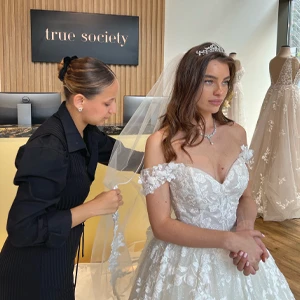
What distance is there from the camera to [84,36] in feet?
17.4

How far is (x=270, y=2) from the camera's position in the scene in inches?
242

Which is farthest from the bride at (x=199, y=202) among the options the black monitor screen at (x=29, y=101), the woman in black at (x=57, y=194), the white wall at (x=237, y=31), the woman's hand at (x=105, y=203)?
the white wall at (x=237, y=31)

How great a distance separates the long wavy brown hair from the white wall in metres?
4.48

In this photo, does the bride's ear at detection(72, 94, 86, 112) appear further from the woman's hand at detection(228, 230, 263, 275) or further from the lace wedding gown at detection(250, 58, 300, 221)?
the lace wedding gown at detection(250, 58, 300, 221)

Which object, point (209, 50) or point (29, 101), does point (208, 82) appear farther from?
point (29, 101)

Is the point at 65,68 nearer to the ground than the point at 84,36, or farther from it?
nearer to the ground

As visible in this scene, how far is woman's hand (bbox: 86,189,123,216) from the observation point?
122 cm

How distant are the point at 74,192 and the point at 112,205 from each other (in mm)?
134

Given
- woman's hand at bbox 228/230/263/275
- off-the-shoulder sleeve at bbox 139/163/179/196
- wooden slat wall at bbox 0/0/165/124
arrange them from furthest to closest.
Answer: wooden slat wall at bbox 0/0/165/124, off-the-shoulder sleeve at bbox 139/163/179/196, woman's hand at bbox 228/230/263/275

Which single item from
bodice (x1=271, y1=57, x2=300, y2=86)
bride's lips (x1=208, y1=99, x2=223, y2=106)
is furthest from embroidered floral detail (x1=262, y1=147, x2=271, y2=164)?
bride's lips (x1=208, y1=99, x2=223, y2=106)

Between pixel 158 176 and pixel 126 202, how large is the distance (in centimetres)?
40

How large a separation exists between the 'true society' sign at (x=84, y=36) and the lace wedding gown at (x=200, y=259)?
4363mm

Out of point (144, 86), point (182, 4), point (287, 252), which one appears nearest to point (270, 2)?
point (182, 4)

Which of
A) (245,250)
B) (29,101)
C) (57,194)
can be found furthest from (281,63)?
(57,194)
